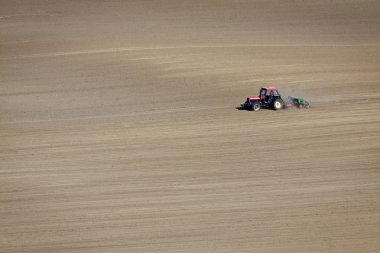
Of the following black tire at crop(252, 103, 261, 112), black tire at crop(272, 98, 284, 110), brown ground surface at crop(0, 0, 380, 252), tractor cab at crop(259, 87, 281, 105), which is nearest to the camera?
brown ground surface at crop(0, 0, 380, 252)

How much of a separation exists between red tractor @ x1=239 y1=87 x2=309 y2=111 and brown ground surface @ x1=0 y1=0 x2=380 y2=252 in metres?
0.34

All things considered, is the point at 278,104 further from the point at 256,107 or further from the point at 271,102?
the point at 256,107

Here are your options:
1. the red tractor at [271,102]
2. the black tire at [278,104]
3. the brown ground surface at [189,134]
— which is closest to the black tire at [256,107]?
the red tractor at [271,102]

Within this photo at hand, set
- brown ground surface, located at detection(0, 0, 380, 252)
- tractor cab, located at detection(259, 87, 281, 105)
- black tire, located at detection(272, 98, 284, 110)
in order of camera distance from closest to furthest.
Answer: brown ground surface, located at detection(0, 0, 380, 252) → black tire, located at detection(272, 98, 284, 110) → tractor cab, located at detection(259, 87, 281, 105)

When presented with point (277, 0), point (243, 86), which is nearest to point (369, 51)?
point (243, 86)

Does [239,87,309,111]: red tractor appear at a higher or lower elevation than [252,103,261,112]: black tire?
higher

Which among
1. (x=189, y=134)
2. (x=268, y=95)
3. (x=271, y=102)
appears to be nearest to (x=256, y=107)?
(x=271, y=102)

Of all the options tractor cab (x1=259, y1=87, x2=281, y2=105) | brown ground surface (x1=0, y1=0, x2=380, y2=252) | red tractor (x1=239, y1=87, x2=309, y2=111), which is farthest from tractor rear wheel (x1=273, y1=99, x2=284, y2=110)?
brown ground surface (x1=0, y1=0, x2=380, y2=252)

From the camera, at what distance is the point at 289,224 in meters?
18.5

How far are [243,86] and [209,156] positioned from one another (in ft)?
31.4

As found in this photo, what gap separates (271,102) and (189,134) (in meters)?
4.10

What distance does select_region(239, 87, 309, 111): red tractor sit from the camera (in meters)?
28.9

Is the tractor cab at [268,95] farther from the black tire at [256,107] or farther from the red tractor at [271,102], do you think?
the black tire at [256,107]

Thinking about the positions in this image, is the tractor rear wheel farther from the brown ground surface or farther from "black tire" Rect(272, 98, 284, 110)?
the brown ground surface
